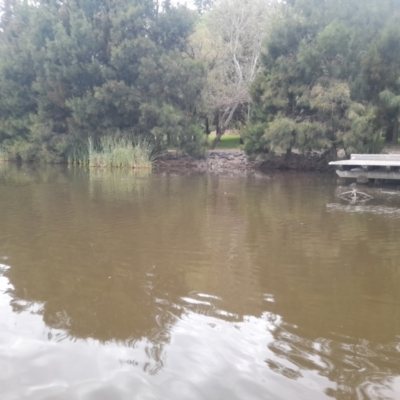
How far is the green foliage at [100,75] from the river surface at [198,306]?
1653cm

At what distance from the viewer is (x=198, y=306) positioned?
4344 mm

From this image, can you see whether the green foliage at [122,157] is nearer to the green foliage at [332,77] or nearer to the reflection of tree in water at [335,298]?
the green foliage at [332,77]

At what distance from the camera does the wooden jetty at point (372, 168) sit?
13.8m

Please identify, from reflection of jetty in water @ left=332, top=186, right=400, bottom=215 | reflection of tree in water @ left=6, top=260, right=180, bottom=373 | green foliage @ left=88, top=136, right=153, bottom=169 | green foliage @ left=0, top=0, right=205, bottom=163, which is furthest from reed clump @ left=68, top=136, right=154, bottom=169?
reflection of tree in water @ left=6, top=260, right=180, bottom=373

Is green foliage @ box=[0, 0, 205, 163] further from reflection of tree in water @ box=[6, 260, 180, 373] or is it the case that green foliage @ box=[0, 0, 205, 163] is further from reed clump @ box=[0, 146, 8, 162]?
reflection of tree in water @ box=[6, 260, 180, 373]

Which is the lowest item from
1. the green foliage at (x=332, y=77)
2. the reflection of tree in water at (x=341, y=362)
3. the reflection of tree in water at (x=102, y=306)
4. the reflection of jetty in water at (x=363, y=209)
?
the reflection of tree in water at (x=341, y=362)

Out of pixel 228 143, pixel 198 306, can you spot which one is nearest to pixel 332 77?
pixel 228 143

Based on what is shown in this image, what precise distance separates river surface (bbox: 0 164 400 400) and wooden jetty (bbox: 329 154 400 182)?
574 centimetres

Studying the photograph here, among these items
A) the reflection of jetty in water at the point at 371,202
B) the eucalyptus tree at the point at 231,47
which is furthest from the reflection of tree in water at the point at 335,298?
the eucalyptus tree at the point at 231,47

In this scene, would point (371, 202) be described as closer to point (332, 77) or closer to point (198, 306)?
point (198, 306)

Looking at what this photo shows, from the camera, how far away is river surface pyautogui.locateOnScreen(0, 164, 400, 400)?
10.0 feet

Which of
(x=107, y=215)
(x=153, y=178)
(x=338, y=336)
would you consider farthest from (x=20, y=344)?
(x=153, y=178)

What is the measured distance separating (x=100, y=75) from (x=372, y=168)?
55.1ft

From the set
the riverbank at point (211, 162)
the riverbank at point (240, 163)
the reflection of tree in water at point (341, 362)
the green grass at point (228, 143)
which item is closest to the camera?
the reflection of tree in water at point (341, 362)
